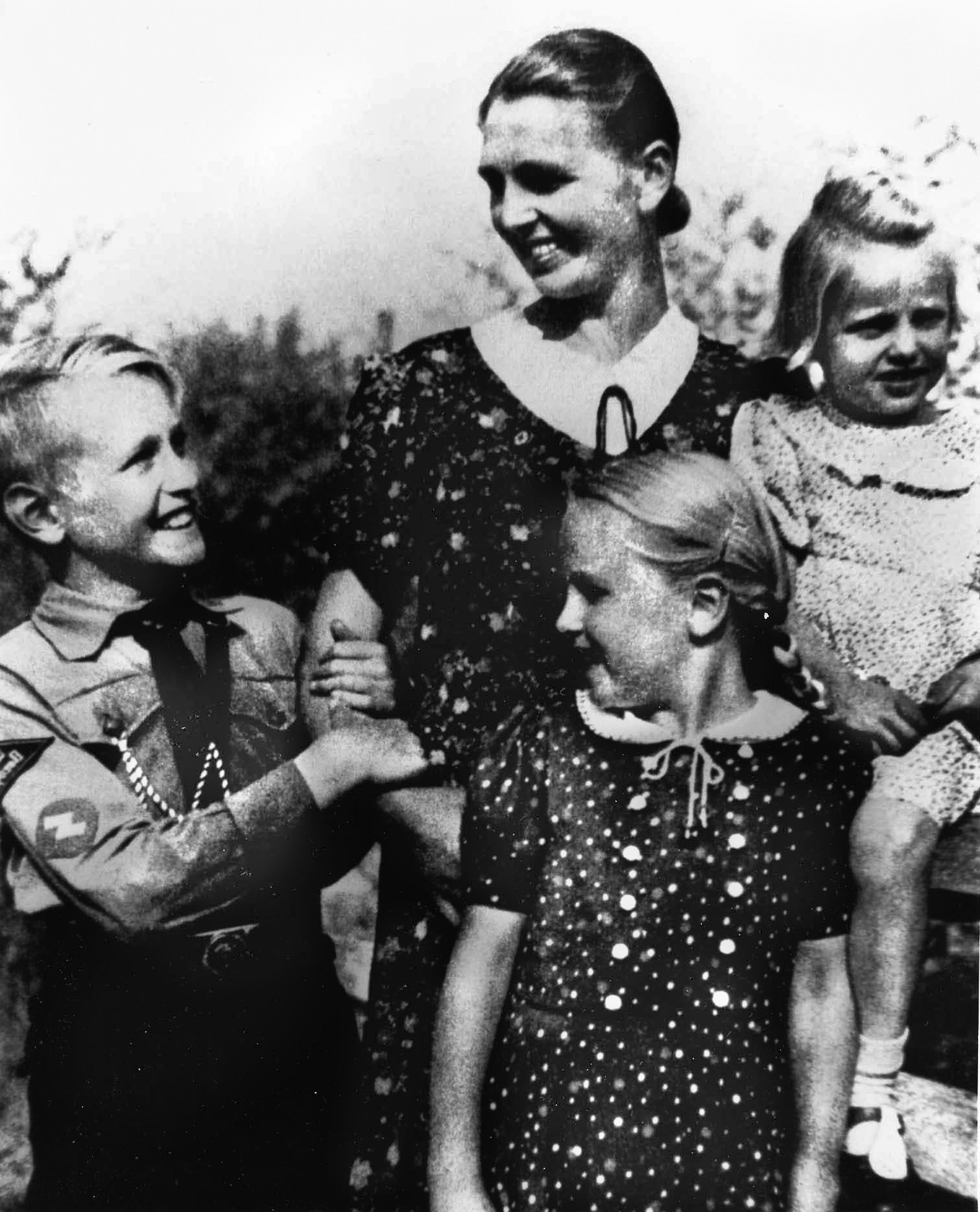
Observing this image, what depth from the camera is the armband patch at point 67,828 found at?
3.02 meters

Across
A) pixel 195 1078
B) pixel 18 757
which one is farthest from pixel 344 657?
pixel 195 1078

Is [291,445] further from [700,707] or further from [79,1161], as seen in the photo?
[79,1161]

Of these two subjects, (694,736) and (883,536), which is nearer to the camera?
(694,736)

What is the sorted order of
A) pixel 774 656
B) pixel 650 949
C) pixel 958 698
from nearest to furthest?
pixel 650 949 → pixel 774 656 → pixel 958 698

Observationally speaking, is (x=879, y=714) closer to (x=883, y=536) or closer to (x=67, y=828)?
(x=883, y=536)

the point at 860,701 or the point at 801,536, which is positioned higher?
the point at 801,536

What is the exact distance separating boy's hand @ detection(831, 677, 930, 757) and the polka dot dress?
12 cm

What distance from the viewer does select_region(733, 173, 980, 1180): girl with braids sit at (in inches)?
121

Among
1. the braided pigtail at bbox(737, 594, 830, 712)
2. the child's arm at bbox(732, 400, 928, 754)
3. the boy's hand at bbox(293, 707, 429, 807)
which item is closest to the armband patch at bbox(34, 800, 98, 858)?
the boy's hand at bbox(293, 707, 429, 807)

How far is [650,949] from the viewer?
9.77ft

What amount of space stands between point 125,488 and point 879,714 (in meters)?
1.85

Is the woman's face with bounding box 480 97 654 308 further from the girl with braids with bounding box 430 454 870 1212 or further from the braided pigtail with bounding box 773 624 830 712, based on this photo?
the braided pigtail with bounding box 773 624 830 712

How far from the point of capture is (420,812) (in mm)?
3088

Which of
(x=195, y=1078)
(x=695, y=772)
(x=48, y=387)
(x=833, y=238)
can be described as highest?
(x=833, y=238)
